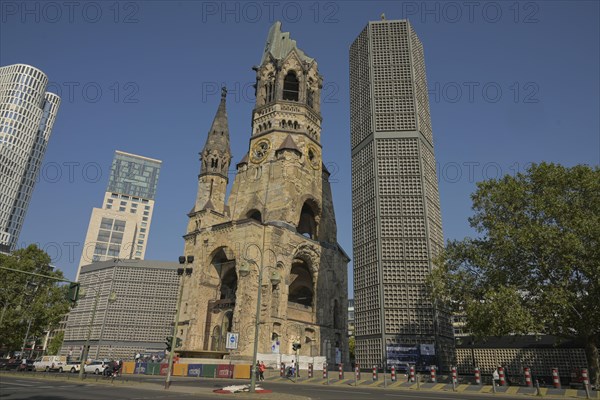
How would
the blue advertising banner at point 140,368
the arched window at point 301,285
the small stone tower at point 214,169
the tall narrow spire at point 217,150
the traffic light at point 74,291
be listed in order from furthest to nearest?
the tall narrow spire at point 217,150
the arched window at point 301,285
the small stone tower at point 214,169
the blue advertising banner at point 140,368
the traffic light at point 74,291

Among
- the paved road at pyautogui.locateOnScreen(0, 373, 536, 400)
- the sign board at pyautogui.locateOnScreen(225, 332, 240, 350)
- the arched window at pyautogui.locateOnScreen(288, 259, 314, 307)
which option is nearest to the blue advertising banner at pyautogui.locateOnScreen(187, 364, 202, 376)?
the sign board at pyautogui.locateOnScreen(225, 332, 240, 350)

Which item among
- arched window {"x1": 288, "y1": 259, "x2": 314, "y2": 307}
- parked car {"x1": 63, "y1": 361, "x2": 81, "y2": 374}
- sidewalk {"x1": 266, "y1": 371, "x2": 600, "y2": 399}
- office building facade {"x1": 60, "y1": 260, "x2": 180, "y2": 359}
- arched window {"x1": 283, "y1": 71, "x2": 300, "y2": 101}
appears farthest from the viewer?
office building facade {"x1": 60, "y1": 260, "x2": 180, "y2": 359}

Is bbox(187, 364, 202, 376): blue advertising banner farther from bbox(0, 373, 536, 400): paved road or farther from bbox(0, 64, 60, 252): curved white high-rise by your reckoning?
bbox(0, 64, 60, 252): curved white high-rise

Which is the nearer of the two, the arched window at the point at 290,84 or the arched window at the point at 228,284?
the arched window at the point at 228,284

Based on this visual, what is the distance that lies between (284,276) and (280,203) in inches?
342

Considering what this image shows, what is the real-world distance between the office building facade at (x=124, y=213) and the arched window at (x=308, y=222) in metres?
85.6

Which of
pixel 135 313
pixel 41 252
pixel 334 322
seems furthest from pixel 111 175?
pixel 334 322

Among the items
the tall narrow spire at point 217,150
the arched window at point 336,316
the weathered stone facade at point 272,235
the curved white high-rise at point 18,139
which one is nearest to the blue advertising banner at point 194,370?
the weathered stone facade at point 272,235

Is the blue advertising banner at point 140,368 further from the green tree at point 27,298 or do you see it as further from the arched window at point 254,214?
the arched window at point 254,214

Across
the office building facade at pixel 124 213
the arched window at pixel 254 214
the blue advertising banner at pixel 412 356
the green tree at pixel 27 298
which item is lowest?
the blue advertising banner at pixel 412 356

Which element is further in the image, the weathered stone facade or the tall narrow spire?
the tall narrow spire

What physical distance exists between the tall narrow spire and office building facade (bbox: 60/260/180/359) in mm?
27120

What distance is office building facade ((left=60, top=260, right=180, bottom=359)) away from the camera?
68.1 meters

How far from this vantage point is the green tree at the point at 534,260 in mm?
23297
